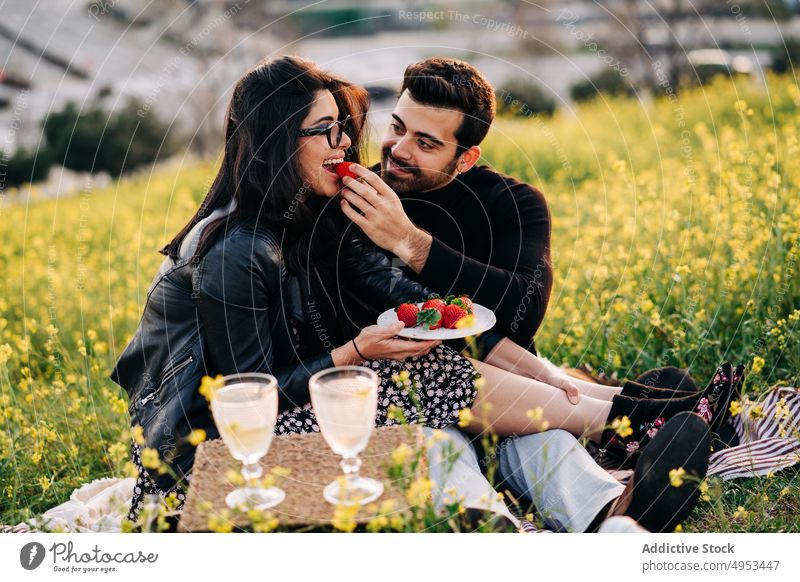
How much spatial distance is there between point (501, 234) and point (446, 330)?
680 mm

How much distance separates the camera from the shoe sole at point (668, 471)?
74.4 inches

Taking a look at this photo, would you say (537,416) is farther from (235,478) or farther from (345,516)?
(235,478)

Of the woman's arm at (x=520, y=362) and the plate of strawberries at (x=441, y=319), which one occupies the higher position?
the plate of strawberries at (x=441, y=319)

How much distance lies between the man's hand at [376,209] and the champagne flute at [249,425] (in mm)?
725

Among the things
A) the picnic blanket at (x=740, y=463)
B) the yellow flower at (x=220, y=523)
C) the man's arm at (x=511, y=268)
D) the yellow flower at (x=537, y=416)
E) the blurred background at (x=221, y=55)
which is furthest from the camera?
the blurred background at (x=221, y=55)

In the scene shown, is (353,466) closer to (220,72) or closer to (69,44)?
(220,72)

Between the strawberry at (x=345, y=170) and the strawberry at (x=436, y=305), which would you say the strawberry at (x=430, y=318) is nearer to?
the strawberry at (x=436, y=305)

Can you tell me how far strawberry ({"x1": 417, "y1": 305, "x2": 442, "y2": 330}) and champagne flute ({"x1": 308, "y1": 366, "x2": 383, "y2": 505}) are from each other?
522 mm

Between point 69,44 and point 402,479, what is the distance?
1161 centimetres

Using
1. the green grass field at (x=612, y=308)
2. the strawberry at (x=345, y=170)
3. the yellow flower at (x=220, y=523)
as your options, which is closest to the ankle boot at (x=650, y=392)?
the green grass field at (x=612, y=308)

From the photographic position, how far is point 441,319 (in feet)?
6.91

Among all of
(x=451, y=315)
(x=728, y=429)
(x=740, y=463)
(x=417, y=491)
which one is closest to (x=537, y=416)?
(x=417, y=491)

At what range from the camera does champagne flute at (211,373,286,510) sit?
1499mm

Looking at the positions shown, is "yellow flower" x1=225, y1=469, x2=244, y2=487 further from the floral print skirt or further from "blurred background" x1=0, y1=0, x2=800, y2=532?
the floral print skirt
